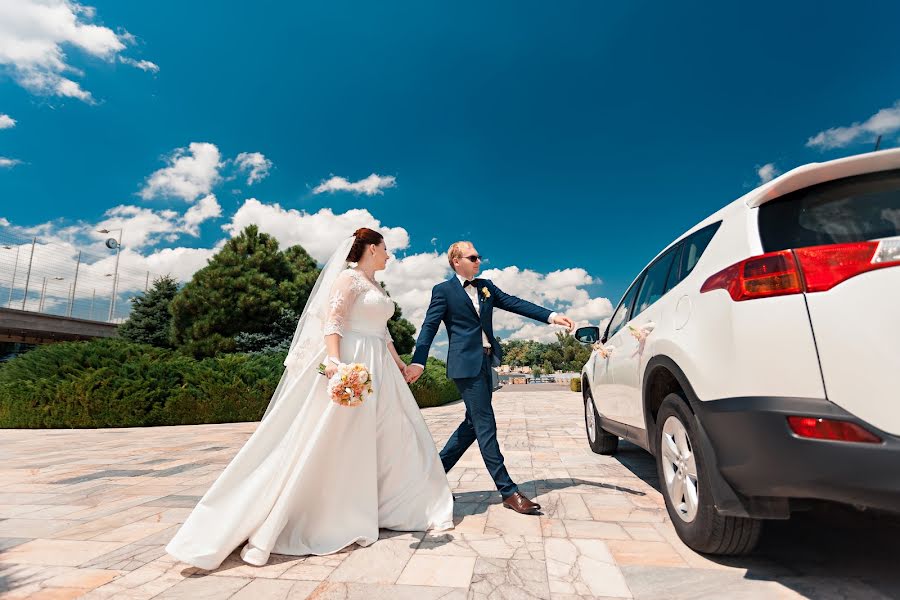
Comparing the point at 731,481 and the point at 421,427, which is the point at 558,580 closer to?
the point at 731,481

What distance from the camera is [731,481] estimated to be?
200cm

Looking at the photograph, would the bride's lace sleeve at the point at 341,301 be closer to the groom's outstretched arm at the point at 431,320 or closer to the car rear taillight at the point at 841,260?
the groom's outstretched arm at the point at 431,320

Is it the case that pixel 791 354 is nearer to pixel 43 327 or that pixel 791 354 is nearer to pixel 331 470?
pixel 331 470

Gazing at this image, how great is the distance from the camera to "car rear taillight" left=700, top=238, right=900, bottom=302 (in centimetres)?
170

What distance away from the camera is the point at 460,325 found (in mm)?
3619

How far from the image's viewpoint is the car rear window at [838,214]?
1.83m

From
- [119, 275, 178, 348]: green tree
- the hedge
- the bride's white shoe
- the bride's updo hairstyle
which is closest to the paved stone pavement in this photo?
the bride's white shoe

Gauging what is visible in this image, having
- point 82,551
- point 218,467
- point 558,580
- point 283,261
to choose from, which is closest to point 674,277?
point 558,580

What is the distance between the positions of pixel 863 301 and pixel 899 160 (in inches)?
26.1

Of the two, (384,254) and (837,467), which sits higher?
(384,254)

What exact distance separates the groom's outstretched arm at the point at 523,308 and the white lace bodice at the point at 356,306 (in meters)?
0.98

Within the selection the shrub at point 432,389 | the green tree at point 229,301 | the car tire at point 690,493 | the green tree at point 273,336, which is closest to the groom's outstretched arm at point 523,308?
the car tire at point 690,493

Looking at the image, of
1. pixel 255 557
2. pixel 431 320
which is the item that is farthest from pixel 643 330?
pixel 255 557

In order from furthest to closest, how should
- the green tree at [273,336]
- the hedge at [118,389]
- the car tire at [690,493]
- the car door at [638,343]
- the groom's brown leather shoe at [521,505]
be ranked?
the green tree at [273,336] → the hedge at [118,389] → the groom's brown leather shoe at [521,505] → the car door at [638,343] → the car tire at [690,493]
